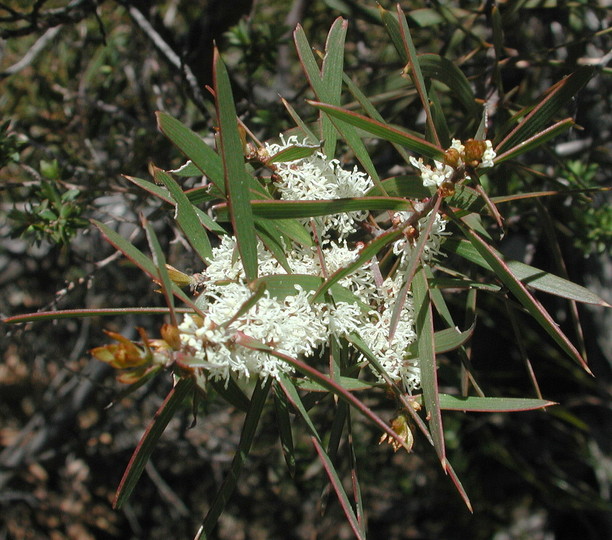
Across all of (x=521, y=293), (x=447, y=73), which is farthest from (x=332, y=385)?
(x=447, y=73)

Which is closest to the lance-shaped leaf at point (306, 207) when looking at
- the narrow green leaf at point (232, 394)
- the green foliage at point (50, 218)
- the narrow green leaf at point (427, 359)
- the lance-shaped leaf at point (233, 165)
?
the lance-shaped leaf at point (233, 165)

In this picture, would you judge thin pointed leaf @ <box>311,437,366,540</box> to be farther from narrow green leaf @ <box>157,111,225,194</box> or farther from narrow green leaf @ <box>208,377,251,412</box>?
narrow green leaf @ <box>157,111,225,194</box>

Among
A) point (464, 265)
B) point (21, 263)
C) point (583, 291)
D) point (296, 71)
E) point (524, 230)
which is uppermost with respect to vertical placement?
point (296, 71)

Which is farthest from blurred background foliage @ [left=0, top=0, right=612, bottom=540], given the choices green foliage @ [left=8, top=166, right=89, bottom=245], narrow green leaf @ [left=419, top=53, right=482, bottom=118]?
narrow green leaf @ [left=419, top=53, right=482, bottom=118]

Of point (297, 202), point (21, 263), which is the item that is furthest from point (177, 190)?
point (21, 263)

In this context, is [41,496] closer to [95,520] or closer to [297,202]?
[95,520]

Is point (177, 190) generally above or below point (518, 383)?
below

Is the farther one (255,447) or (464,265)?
(255,447)
